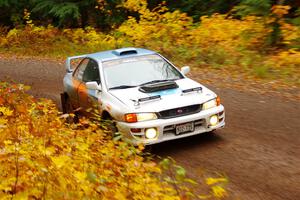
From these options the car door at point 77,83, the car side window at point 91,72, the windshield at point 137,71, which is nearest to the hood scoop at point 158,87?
the windshield at point 137,71

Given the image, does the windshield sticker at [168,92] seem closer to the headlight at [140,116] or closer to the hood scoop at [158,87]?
the hood scoop at [158,87]

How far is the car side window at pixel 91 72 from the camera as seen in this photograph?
866 centimetres

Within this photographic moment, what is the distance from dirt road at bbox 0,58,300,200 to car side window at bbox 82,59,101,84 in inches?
76.3

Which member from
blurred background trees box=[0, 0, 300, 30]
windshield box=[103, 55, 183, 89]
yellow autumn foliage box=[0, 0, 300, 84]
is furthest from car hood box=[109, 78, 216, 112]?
blurred background trees box=[0, 0, 300, 30]

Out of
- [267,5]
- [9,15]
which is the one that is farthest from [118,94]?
[9,15]

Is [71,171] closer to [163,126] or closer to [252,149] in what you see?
[163,126]

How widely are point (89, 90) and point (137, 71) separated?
43.7 inches

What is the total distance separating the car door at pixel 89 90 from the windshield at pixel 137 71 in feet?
0.94

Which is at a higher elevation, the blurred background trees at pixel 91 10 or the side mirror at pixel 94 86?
the side mirror at pixel 94 86

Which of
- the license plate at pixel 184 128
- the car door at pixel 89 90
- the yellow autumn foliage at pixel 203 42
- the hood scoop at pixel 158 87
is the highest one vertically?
the hood scoop at pixel 158 87

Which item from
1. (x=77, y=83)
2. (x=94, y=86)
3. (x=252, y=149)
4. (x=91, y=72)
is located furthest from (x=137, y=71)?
(x=252, y=149)

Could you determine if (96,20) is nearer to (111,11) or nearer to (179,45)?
(111,11)

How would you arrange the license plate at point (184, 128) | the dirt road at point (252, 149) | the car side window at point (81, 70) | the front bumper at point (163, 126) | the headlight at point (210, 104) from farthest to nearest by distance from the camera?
the car side window at point (81, 70)
the headlight at point (210, 104)
the license plate at point (184, 128)
the front bumper at point (163, 126)
the dirt road at point (252, 149)

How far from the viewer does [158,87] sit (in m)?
7.62
